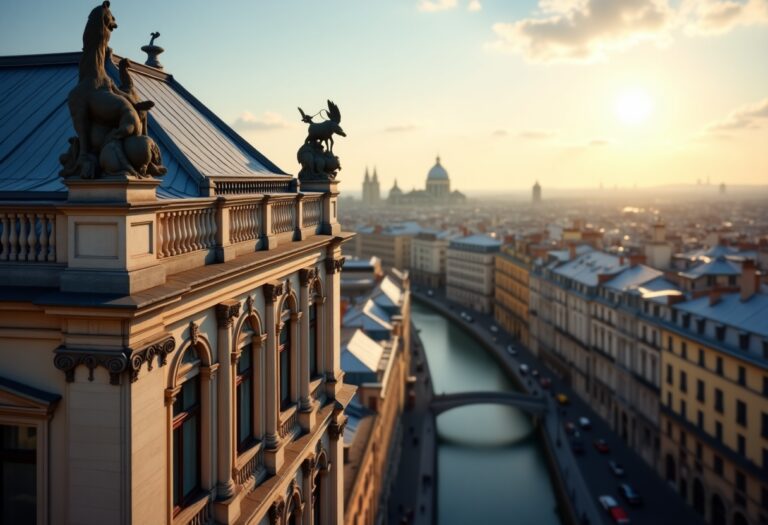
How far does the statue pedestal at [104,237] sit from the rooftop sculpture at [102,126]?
209mm

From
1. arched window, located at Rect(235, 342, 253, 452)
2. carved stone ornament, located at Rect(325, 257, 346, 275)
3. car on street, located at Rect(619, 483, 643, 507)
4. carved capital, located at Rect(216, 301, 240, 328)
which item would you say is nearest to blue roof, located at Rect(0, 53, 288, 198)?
carved capital, located at Rect(216, 301, 240, 328)

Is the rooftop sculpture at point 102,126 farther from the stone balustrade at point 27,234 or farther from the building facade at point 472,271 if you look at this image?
the building facade at point 472,271

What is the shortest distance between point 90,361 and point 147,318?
83 cm

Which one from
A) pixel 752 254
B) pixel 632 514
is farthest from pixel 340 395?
pixel 752 254

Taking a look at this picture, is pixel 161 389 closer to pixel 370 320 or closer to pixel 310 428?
pixel 310 428

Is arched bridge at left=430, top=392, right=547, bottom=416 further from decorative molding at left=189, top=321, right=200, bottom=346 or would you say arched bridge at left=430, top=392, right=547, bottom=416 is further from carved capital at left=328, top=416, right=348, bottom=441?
decorative molding at left=189, top=321, right=200, bottom=346

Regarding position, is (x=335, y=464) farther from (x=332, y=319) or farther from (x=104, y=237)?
(x=104, y=237)

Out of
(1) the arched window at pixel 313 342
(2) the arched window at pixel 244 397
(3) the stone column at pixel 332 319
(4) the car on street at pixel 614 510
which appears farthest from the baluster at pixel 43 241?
(4) the car on street at pixel 614 510

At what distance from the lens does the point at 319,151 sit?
→ 19.5 m

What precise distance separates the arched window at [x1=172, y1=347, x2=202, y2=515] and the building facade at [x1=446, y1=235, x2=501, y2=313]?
4671 inches

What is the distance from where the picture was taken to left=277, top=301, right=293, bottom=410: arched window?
1594cm

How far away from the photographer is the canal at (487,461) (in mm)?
50125

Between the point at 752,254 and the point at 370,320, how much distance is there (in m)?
48.6

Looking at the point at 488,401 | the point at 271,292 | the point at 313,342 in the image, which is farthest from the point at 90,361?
the point at 488,401
